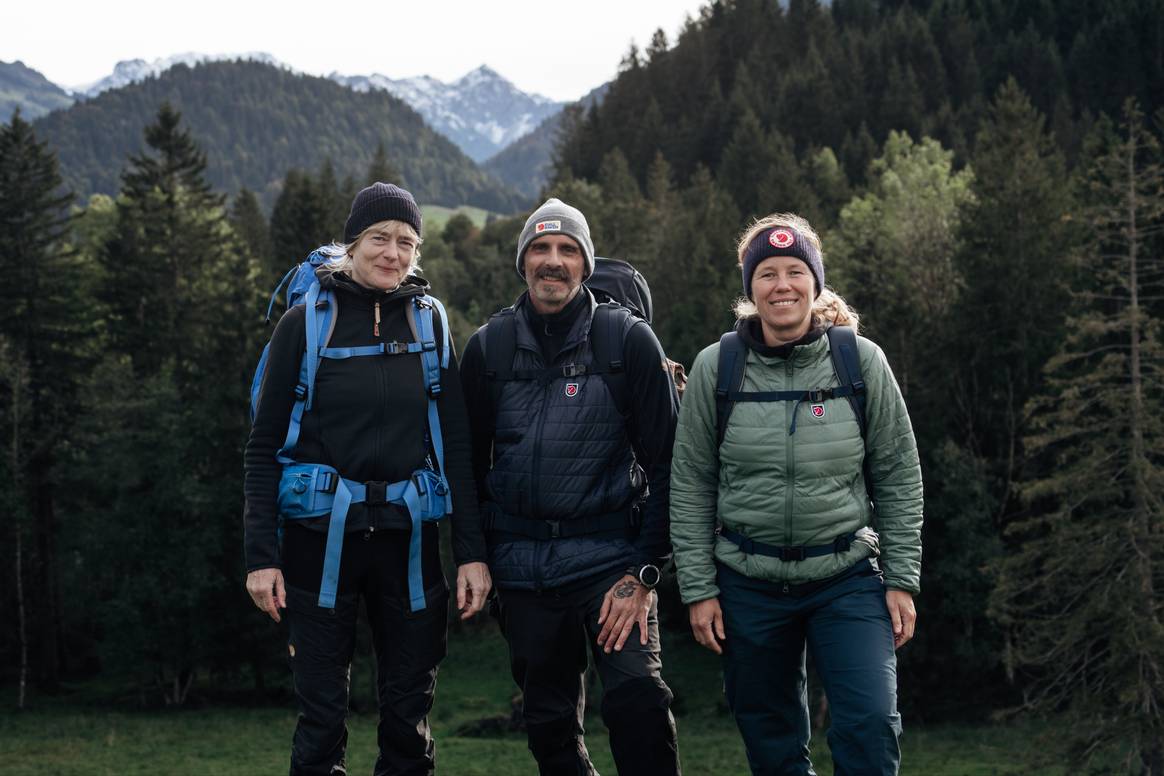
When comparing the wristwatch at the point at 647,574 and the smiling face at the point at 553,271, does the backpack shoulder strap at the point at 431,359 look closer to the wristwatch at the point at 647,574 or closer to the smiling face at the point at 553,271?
the smiling face at the point at 553,271

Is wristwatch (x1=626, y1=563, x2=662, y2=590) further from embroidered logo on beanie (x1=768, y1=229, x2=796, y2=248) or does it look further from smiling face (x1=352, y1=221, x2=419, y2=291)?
smiling face (x1=352, y1=221, x2=419, y2=291)

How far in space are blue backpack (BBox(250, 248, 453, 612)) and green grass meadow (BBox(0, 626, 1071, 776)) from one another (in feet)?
66.2

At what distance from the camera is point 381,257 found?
208 inches

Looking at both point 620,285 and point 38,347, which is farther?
point 38,347

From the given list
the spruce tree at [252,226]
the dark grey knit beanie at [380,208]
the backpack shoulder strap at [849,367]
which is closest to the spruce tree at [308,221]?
the spruce tree at [252,226]

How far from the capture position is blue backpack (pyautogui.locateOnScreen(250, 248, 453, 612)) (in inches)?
199

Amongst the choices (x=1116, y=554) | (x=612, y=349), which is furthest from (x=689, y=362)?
(x=612, y=349)

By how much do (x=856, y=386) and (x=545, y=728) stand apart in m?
2.19

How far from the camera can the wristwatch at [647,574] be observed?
5113 millimetres

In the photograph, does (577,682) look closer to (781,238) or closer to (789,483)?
(789,483)

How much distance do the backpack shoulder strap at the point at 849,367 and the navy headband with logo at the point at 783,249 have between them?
246mm

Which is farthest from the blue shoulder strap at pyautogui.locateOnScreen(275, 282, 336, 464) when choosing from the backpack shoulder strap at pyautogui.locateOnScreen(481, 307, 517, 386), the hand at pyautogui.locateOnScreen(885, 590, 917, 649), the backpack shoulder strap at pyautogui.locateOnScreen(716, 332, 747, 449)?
the hand at pyautogui.locateOnScreen(885, 590, 917, 649)

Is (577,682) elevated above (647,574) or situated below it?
below

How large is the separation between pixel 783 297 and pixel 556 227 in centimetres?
117
